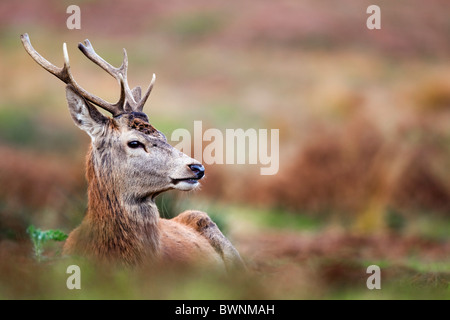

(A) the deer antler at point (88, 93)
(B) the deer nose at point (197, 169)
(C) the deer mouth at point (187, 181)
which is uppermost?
(A) the deer antler at point (88, 93)

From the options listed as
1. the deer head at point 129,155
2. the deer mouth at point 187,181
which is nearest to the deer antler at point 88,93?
the deer head at point 129,155

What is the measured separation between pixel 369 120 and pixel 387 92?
39.4 feet

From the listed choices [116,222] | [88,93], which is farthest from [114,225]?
[88,93]

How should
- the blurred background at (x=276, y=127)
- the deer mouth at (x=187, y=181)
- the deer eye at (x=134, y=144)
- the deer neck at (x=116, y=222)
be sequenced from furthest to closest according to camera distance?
the deer eye at (x=134, y=144) → the deer mouth at (x=187, y=181) → the deer neck at (x=116, y=222) → the blurred background at (x=276, y=127)

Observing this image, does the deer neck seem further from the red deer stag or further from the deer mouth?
the deer mouth

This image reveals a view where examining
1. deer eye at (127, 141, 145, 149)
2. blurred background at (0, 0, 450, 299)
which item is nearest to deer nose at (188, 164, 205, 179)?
deer eye at (127, 141, 145, 149)

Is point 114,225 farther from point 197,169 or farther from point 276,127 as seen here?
point 276,127

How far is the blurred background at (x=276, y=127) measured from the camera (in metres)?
8.38

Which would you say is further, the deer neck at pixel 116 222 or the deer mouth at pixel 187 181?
the deer mouth at pixel 187 181

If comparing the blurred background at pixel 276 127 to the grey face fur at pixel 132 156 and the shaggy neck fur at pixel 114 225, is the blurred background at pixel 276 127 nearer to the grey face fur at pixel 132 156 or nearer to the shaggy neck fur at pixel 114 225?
the shaggy neck fur at pixel 114 225

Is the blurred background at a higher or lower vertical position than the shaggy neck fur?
higher

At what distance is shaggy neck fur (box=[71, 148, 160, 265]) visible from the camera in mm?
8469

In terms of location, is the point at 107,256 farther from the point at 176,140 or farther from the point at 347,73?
the point at 347,73

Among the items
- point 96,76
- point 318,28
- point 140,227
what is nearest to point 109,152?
point 140,227
